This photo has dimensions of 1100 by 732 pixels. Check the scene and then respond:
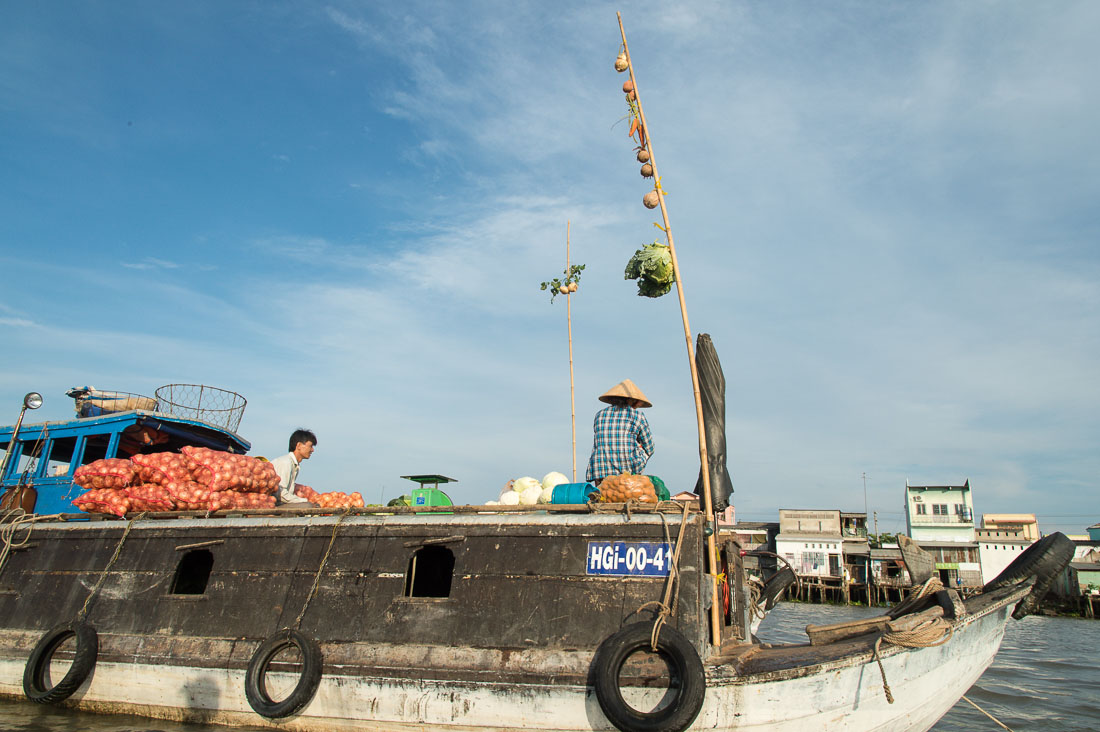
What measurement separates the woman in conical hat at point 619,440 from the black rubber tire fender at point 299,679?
3.01 meters

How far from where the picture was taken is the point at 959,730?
7617 mm

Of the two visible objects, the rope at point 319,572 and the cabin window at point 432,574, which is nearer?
the rope at point 319,572

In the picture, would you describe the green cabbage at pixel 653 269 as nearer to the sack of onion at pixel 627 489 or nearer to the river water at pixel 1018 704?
the sack of onion at pixel 627 489

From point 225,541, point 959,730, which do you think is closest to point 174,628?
point 225,541

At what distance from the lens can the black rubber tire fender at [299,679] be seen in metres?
4.99

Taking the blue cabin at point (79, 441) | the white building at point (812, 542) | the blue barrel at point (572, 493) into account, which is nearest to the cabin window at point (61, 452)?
the blue cabin at point (79, 441)

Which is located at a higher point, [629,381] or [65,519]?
[629,381]

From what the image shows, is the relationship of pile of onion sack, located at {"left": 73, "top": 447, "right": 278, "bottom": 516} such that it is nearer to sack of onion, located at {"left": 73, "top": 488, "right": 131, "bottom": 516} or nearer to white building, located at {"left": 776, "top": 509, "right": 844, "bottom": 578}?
sack of onion, located at {"left": 73, "top": 488, "right": 131, "bottom": 516}

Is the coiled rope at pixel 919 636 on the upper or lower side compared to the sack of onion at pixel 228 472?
lower

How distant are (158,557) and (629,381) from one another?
5.20 meters

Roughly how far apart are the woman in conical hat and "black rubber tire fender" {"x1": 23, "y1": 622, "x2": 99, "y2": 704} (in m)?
5.05

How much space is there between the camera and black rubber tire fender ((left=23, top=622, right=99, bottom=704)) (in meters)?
5.89

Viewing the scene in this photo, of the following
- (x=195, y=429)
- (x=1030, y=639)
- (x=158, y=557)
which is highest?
(x=195, y=429)

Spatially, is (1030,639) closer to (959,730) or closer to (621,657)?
(959,730)
